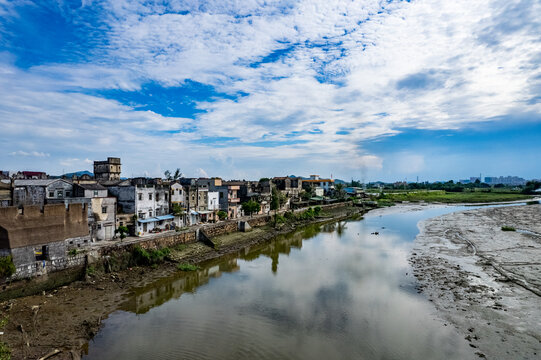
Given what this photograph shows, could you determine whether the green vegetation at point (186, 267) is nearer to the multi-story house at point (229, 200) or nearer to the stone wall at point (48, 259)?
the stone wall at point (48, 259)

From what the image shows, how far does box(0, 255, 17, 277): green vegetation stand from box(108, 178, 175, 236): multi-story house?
1258 centimetres

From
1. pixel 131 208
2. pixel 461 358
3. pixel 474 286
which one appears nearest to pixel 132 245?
pixel 131 208

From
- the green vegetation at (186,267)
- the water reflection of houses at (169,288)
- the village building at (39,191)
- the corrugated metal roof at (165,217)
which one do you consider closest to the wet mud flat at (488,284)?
the water reflection of houses at (169,288)

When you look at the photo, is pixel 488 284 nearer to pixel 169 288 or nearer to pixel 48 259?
pixel 169 288

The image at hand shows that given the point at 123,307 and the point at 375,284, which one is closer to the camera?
the point at 123,307

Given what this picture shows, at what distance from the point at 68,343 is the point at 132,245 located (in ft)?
42.3

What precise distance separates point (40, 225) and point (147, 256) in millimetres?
8745

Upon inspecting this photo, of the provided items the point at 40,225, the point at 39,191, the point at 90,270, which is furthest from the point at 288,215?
the point at 40,225

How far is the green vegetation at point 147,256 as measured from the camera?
27.5m

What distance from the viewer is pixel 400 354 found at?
14953 mm

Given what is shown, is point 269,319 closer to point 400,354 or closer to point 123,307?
point 400,354

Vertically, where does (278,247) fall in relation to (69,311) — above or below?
below

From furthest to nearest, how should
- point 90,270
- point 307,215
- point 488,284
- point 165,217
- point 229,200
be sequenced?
point 307,215 → point 229,200 → point 165,217 → point 488,284 → point 90,270

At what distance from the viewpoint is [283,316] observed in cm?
1883
